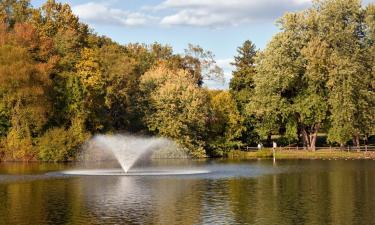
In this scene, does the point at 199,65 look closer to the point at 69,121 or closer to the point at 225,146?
the point at 225,146

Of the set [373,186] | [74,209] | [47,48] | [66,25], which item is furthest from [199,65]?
[74,209]

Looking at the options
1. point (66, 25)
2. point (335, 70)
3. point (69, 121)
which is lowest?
point (69, 121)

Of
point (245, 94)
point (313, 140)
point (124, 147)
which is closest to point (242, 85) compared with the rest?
point (245, 94)

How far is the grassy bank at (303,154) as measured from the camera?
85000 millimetres

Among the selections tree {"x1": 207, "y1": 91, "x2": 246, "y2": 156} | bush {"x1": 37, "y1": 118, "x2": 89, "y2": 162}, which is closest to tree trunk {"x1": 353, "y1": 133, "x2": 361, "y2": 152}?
tree {"x1": 207, "y1": 91, "x2": 246, "y2": 156}

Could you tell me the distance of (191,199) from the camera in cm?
3691

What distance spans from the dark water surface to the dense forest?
26046 mm

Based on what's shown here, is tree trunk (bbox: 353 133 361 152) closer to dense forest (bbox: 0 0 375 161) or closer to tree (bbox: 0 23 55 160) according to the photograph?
dense forest (bbox: 0 0 375 161)

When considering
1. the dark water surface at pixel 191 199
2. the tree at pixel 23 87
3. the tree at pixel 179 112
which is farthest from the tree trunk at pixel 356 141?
the tree at pixel 23 87

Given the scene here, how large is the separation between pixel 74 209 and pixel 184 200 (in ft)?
23.5

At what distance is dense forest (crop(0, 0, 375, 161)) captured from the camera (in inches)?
3145

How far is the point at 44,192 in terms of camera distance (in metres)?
40.6

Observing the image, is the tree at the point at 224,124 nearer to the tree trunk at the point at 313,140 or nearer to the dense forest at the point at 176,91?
the dense forest at the point at 176,91

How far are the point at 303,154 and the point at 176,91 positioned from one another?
2144 centimetres
